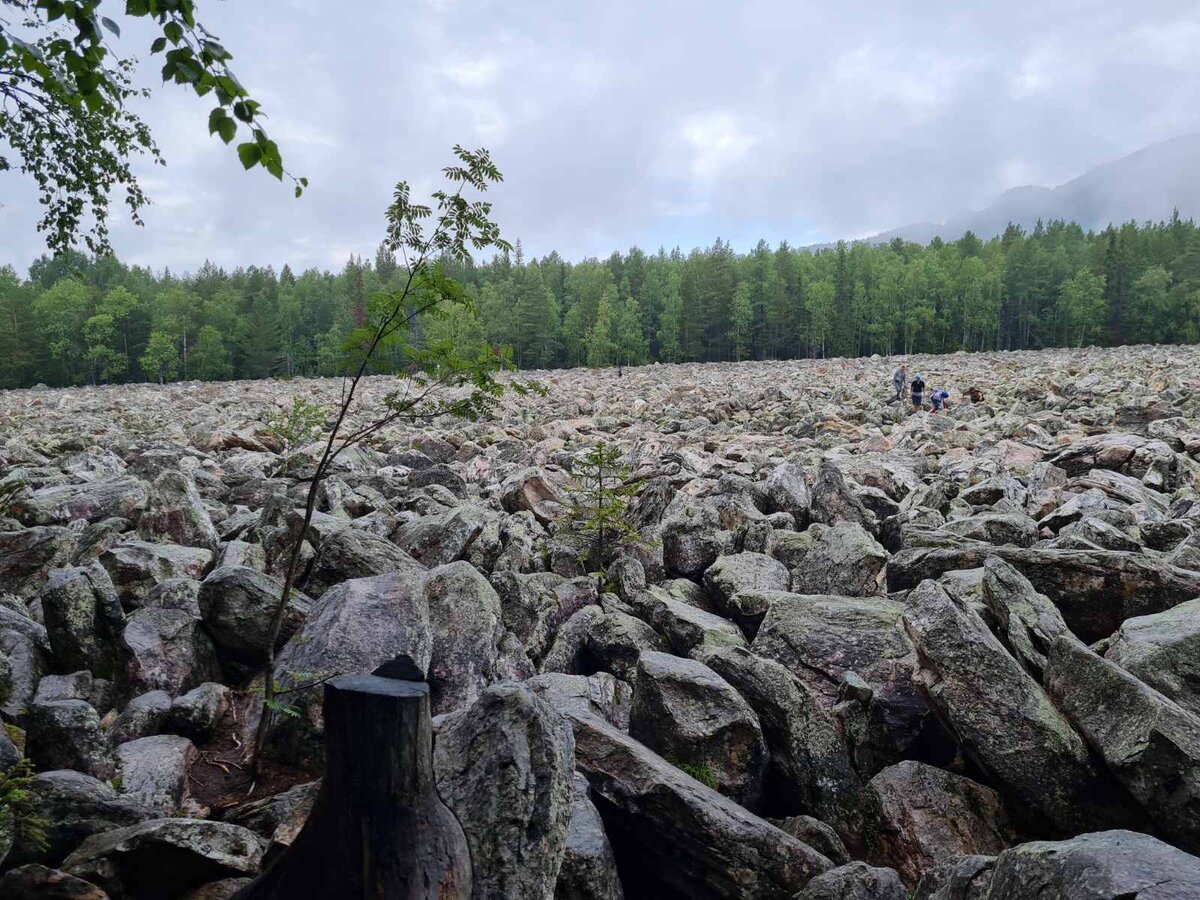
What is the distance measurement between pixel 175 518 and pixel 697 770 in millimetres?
6874

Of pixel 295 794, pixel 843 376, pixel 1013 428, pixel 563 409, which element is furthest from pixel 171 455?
pixel 843 376

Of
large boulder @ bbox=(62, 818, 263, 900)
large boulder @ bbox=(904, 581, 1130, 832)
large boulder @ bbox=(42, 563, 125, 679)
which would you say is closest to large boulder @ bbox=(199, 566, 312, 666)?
large boulder @ bbox=(42, 563, 125, 679)

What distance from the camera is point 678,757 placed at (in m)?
4.98

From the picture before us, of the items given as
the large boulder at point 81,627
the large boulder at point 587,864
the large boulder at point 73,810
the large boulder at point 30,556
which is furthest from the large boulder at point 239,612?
the large boulder at point 587,864

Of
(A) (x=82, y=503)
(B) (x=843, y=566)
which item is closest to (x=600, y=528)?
(B) (x=843, y=566)

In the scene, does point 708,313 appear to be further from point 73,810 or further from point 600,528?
point 73,810

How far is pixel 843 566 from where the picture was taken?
8.01m

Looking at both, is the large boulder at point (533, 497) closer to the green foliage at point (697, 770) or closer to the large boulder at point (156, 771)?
the green foliage at point (697, 770)

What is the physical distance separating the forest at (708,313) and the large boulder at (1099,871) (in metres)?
87.8

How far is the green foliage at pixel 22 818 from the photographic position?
10.4 ft

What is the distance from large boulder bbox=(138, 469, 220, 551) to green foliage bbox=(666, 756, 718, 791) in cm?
605

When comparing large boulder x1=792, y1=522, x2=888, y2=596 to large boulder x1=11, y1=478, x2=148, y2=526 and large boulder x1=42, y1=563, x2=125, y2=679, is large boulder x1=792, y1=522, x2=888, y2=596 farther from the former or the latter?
large boulder x1=11, y1=478, x2=148, y2=526

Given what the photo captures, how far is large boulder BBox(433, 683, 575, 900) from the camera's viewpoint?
3123 mm

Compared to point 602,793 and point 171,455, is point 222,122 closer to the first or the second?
point 602,793
